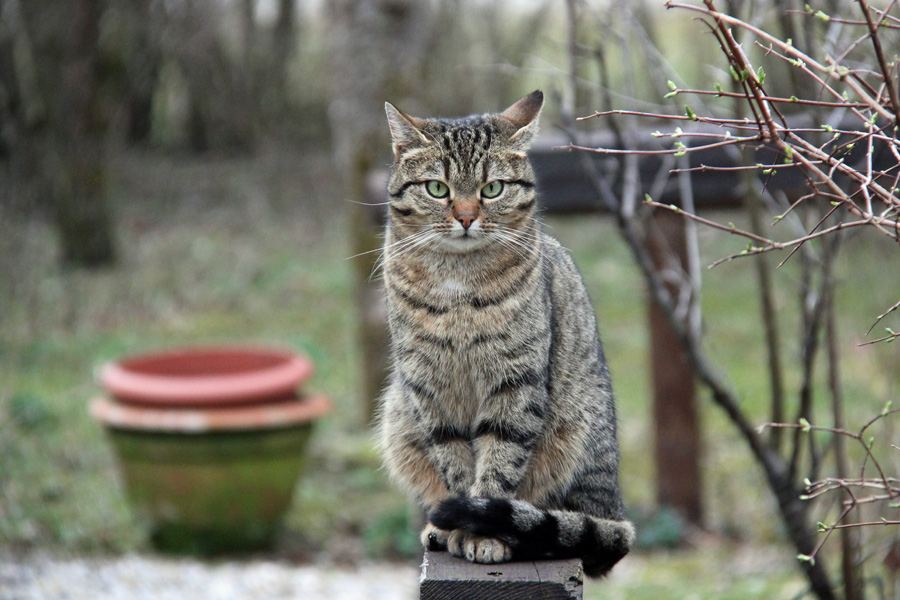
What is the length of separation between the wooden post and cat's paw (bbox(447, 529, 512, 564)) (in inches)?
110

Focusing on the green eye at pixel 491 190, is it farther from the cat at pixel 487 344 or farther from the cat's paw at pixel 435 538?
the cat's paw at pixel 435 538

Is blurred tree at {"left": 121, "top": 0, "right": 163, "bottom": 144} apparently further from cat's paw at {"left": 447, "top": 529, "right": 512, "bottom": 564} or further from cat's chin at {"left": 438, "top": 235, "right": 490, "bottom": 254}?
cat's paw at {"left": 447, "top": 529, "right": 512, "bottom": 564}

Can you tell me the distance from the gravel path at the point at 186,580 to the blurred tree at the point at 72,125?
465 cm

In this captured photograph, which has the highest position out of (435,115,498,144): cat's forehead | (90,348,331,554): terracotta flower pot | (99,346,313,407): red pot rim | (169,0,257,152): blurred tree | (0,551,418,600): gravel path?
(169,0,257,152): blurred tree

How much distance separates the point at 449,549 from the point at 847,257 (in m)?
5.42

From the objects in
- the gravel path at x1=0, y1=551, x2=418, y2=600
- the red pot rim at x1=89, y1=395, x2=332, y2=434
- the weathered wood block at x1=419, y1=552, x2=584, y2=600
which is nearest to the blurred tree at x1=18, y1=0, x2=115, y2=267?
the red pot rim at x1=89, y1=395, x2=332, y2=434

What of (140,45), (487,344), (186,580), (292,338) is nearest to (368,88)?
(292,338)

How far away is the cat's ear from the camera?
2.09 metres

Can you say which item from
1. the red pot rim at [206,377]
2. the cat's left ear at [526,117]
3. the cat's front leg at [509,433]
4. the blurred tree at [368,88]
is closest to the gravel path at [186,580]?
the red pot rim at [206,377]

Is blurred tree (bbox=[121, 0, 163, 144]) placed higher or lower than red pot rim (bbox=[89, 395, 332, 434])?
higher

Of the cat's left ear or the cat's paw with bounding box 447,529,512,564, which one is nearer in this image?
the cat's paw with bounding box 447,529,512,564

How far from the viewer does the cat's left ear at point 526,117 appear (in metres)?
2.12

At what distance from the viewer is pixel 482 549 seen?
6.05 ft

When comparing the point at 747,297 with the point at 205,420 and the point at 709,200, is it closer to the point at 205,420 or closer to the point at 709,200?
the point at 709,200
